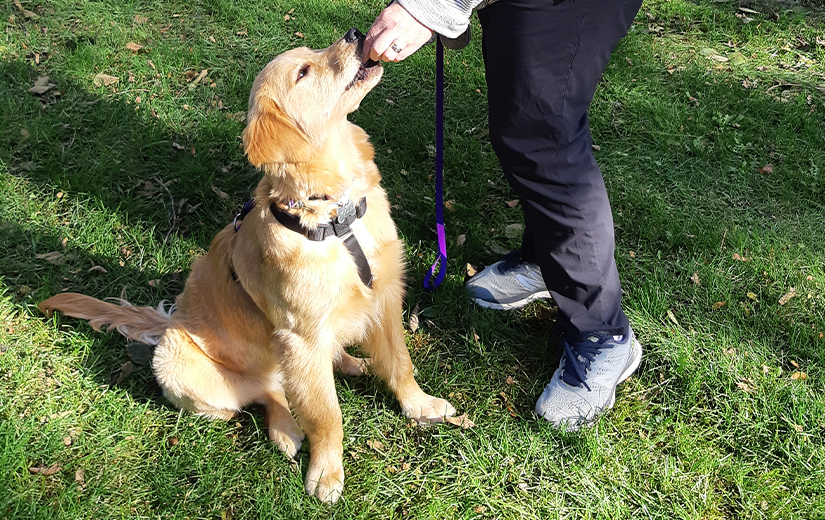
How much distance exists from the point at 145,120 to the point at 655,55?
4.32 metres

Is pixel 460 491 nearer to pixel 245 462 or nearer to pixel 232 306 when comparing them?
pixel 245 462

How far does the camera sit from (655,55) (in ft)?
16.3

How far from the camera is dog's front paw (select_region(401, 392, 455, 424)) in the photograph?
2.74 m

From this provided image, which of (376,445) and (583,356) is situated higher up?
(583,356)

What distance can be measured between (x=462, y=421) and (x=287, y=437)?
842mm

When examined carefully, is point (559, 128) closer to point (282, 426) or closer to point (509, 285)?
point (509, 285)

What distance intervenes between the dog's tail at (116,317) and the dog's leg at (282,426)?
0.67 metres

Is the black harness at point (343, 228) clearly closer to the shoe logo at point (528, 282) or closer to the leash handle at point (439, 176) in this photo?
the leash handle at point (439, 176)

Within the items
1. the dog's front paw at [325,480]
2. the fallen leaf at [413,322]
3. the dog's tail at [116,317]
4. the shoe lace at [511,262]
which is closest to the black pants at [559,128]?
the shoe lace at [511,262]

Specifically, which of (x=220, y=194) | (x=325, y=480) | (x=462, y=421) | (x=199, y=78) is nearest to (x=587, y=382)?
(x=462, y=421)

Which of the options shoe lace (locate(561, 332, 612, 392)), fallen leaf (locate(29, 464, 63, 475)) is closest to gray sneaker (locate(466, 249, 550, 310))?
shoe lace (locate(561, 332, 612, 392))

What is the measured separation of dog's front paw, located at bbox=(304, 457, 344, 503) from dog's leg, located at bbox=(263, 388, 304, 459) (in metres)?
0.17

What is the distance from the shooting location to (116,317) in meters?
2.83

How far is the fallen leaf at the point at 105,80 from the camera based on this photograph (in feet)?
14.6
